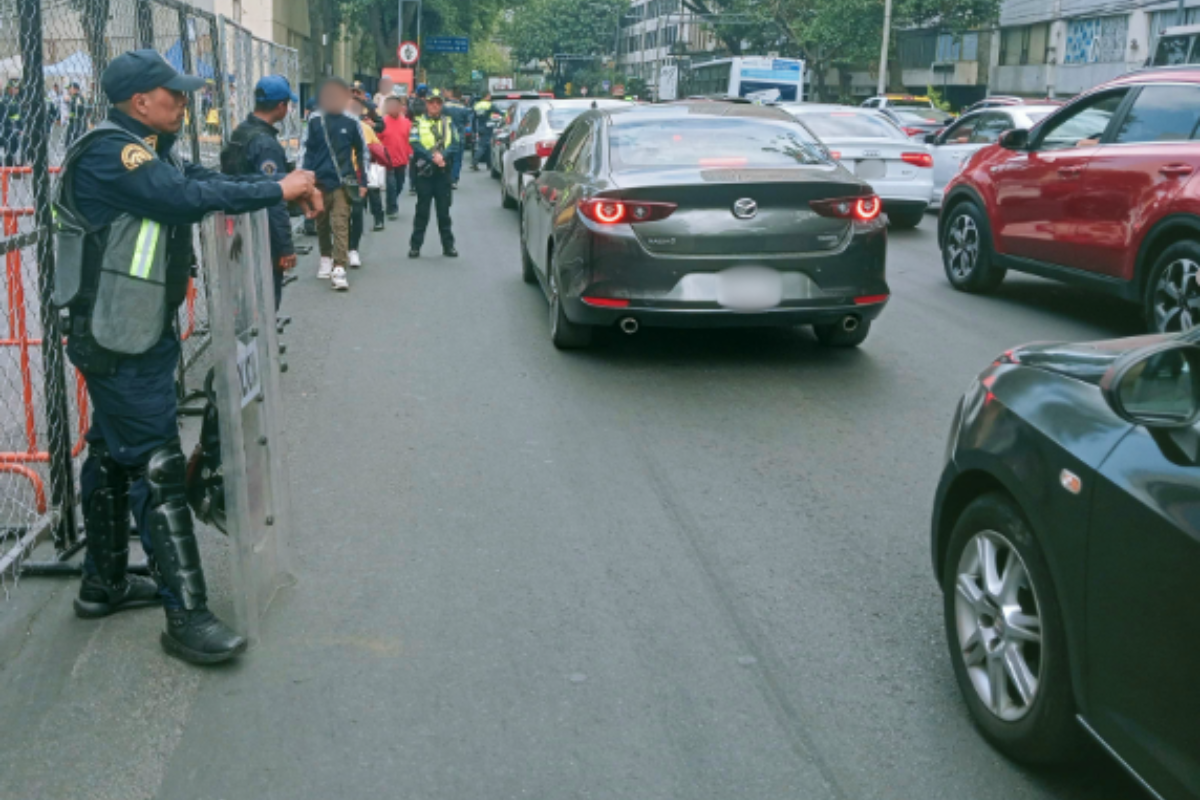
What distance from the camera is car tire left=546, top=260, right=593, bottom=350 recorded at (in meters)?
8.73

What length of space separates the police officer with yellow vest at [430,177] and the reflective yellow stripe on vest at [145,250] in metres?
9.65

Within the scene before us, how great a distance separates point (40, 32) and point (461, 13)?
2253 inches

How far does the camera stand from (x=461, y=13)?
2346 inches

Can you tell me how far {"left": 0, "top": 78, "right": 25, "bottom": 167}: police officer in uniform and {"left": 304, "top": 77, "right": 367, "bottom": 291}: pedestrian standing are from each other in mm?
6300

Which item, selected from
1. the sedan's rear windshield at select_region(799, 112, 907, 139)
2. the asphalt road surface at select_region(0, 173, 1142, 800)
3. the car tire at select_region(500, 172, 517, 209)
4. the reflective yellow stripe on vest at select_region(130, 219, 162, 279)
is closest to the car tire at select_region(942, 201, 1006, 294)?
the asphalt road surface at select_region(0, 173, 1142, 800)

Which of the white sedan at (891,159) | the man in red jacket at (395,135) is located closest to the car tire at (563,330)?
the white sedan at (891,159)

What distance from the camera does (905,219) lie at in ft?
56.6

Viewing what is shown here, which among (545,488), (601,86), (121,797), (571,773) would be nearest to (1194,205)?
(545,488)

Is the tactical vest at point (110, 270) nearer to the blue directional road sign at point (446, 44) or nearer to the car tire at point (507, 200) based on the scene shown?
the car tire at point (507, 200)

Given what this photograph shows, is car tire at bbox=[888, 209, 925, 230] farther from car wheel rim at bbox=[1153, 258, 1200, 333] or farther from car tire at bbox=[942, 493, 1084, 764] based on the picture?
car tire at bbox=[942, 493, 1084, 764]

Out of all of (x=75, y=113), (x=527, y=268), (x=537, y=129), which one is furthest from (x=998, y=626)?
(x=537, y=129)

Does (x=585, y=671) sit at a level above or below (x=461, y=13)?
below

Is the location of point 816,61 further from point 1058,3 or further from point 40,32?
point 40,32

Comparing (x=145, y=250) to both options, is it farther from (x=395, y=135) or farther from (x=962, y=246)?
(x=395, y=135)
